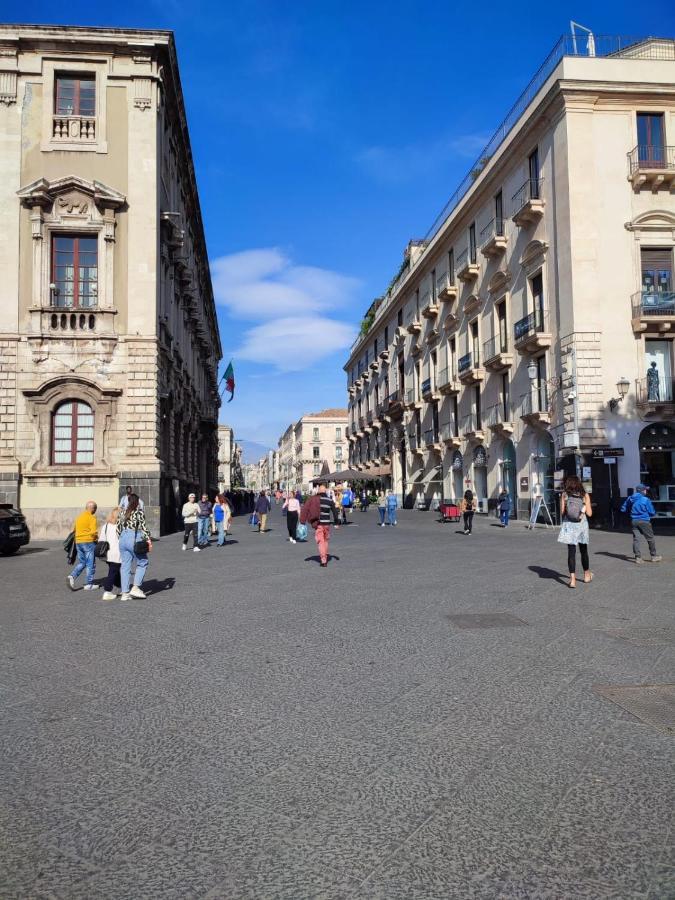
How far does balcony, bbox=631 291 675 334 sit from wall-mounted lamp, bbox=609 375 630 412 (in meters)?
2.11

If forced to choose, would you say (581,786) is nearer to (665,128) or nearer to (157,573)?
(157,573)

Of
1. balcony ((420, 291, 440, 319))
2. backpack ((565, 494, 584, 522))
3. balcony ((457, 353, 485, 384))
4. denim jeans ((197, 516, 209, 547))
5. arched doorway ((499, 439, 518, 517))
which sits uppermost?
balcony ((420, 291, 440, 319))

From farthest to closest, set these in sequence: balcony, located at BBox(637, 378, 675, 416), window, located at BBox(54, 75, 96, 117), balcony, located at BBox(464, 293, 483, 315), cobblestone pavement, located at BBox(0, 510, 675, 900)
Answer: balcony, located at BBox(464, 293, 483, 315), balcony, located at BBox(637, 378, 675, 416), window, located at BBox(54, 75, 96, 117), cobblestone pavement, located at BBox(0, 510, 675, 900)

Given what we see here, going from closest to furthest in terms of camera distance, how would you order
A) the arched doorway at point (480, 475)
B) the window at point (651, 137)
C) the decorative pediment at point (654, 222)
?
1. the decorative pediment at point (654, 222)
2. the window at point (651, 137)
3. the arched doorway at point (480, 475)

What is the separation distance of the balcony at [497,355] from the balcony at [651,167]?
8.24 m

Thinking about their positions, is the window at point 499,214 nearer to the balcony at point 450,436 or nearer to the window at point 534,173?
the window at point 534,173

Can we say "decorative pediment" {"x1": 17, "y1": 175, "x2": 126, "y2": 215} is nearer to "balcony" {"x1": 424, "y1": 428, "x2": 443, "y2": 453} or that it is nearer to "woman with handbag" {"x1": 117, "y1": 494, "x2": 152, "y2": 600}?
"woman with handbag" {"x1": 117, "y1": 494, "x2": 152, "y2": 600}

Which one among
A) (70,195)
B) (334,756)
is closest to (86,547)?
(334,756)

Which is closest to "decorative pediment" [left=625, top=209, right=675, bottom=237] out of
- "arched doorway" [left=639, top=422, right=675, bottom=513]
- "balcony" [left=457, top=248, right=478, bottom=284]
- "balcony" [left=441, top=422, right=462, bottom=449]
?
"arched doorway" [left=639, top=422, right=675, bottom=513]

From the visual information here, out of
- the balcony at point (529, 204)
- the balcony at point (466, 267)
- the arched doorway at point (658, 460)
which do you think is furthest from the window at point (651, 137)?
the arched doorway at point (658, 460)

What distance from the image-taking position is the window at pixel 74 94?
23641 millimetres

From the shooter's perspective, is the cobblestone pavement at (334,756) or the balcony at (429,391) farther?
the balcony at (429,391)

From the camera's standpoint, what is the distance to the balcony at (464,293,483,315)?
118 feet

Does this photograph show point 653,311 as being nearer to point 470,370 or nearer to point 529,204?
point 529,204
